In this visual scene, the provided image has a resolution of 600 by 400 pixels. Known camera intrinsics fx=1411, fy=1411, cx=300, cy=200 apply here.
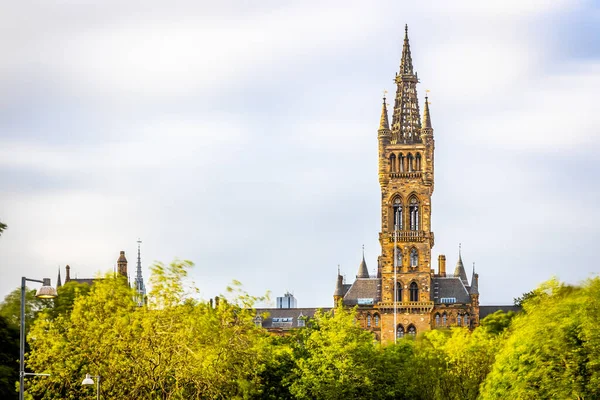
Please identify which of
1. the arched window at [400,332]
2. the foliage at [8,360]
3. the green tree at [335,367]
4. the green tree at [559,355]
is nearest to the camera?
the foliage at [8,360]

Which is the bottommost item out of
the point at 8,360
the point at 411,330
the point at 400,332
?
the point at 8,360

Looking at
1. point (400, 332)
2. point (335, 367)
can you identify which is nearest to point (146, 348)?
point (335, 367)

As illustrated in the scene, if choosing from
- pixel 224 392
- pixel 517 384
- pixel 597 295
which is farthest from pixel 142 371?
pixel 597 295

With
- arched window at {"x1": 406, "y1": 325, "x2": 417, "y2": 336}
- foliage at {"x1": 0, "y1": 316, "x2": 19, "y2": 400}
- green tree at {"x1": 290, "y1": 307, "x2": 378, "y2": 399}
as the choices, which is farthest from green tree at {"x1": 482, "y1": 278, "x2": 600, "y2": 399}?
arched window at {"x1": 406, "y1": 325, "x2": 417, "y2": 336}

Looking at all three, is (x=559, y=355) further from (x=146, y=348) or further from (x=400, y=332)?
(x=400, y=332)

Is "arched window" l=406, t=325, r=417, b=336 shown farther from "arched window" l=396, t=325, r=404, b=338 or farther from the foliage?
the foliage

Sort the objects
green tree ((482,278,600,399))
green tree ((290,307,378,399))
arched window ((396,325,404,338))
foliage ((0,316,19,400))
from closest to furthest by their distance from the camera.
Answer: foliage ((0,316,19,400)) → green tree ((482,278,600,399)) → green tree ((290,307,378,399)) → arched window ((396,325,404,338))

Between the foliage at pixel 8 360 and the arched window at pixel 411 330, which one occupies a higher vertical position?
the arched window at pixel 411 330

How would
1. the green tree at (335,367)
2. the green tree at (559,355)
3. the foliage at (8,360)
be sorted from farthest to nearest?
1. the green tree at (335,367)
2. the green tree at (559,355)
3. the foliage at (8,360)

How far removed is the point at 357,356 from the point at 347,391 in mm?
3728

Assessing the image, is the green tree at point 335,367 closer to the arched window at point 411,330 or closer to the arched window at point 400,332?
the arched window at point 411,330

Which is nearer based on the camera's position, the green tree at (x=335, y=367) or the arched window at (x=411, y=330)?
the green tree at (x=335, y=367)

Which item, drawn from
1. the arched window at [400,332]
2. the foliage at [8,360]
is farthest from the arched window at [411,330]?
the foliage at [8,360]

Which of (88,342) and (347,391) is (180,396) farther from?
(347,391)
